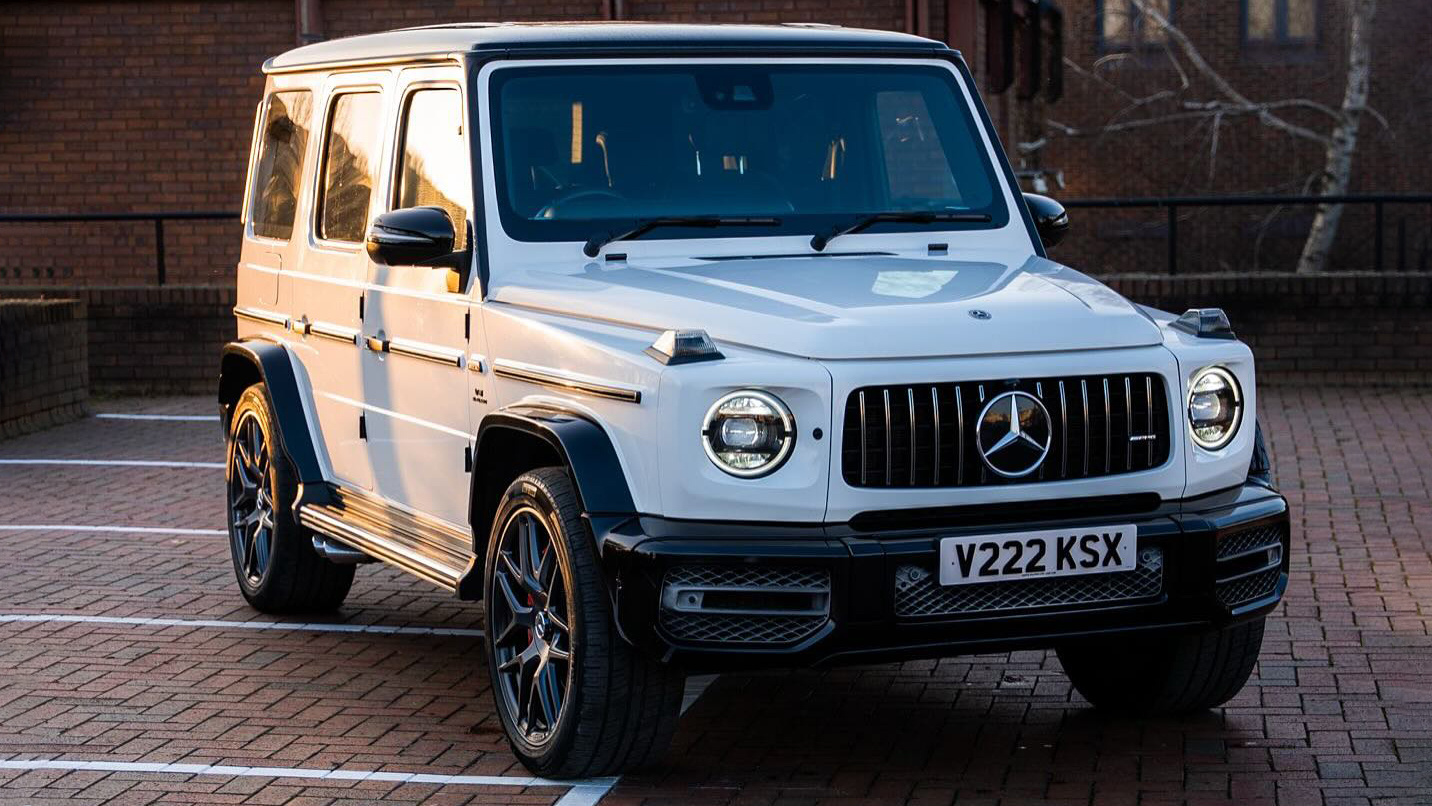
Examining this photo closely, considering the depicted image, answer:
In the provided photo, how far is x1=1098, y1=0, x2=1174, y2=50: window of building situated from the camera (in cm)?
2928

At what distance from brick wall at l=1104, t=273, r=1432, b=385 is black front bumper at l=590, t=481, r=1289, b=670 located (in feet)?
36.6

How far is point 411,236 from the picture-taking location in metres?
5.98

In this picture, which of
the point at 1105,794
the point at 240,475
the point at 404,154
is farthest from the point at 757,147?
the point at 240,475

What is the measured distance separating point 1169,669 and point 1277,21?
81.5ft

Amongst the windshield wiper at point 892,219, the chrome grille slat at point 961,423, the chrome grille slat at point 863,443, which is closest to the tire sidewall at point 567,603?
the chrome grille slat at point 863,443

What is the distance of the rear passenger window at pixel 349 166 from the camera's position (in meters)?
7.06

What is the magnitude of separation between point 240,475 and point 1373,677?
4221 mm

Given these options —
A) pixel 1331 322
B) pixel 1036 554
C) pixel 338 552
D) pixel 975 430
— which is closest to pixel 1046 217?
pixel 975 430

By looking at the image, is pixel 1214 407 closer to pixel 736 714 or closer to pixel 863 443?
pixel 863 443

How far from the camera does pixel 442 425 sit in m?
6.36

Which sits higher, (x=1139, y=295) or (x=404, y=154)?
(x=404, y=154)

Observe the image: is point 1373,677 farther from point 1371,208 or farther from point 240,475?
point 1371,208

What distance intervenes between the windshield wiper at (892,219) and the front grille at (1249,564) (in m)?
1.52

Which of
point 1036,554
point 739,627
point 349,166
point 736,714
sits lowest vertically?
point 736,714
